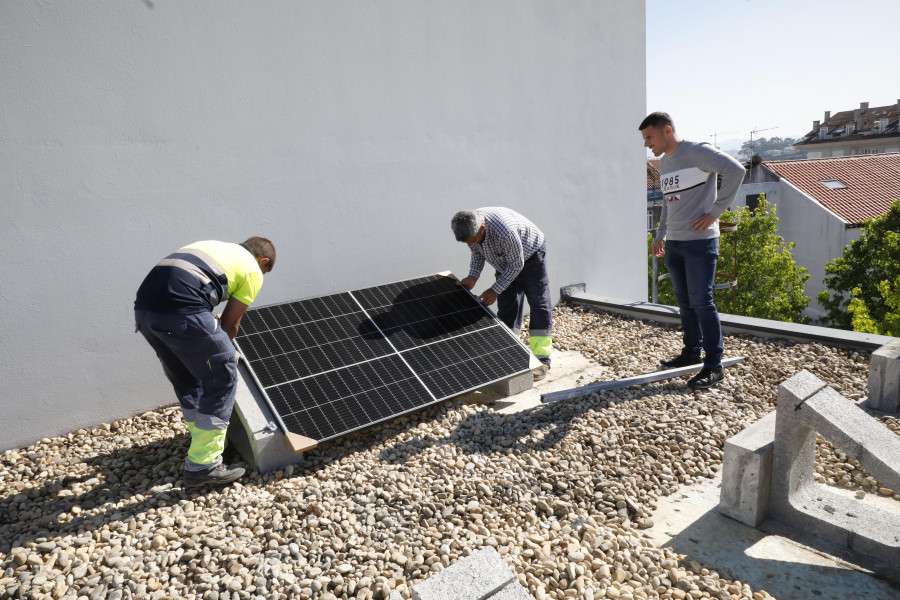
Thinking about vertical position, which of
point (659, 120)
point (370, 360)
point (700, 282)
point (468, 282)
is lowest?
point (370, 360)

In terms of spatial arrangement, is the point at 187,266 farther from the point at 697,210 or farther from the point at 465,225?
the point at 697,210

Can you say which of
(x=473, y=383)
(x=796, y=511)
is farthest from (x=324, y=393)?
(x=796, y=511)

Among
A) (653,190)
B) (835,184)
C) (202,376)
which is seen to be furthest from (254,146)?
(835,184)

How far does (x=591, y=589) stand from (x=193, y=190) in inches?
188

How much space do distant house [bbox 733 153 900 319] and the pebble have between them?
31.6 metres

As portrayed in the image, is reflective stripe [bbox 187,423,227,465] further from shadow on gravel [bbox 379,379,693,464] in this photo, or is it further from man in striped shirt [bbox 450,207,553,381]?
man in striped shirt [bbox 450,207,553,381]

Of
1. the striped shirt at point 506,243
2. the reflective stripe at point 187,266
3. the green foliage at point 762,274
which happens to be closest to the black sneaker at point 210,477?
the reflective stripe at point 187,266

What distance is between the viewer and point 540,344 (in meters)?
5.84

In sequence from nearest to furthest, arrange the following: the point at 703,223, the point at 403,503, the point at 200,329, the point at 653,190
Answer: the point at 403,503, the point at 200,329, the point at 703,223, the point at 653,190

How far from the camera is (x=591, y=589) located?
107 inches

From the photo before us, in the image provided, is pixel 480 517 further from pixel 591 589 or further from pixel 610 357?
pixel 610 357

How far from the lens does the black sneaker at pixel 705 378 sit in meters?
4.91

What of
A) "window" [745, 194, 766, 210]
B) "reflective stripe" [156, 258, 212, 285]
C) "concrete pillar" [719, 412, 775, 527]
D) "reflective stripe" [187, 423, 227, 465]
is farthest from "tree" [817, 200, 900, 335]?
"reflective stripe" [156, 258, 212, 285]

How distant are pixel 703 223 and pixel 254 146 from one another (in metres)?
4.27
